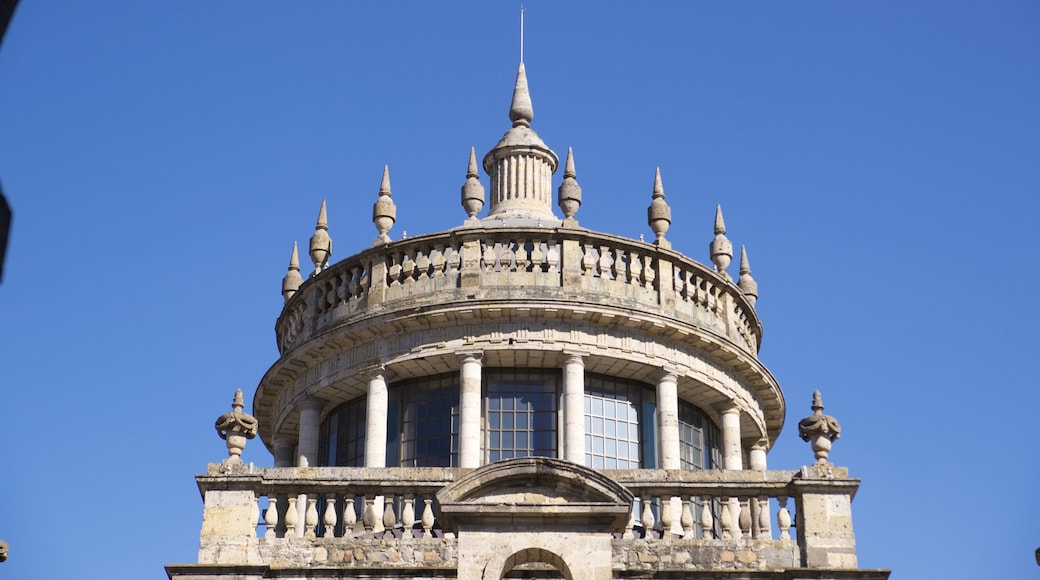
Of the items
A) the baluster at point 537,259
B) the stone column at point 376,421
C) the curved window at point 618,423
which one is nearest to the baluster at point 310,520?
the stone column at point 376,421

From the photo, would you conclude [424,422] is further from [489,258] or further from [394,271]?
[489,258]

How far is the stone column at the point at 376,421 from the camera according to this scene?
77.5ft

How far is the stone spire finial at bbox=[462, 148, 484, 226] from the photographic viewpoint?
26.8m

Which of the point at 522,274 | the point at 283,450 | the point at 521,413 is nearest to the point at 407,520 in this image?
the point at 521,413

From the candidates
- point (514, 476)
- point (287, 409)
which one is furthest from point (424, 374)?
point (514, 476)

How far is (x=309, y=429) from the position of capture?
2530 centimetres

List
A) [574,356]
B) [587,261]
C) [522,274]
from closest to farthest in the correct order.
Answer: [574,356], [522,274], [587,261]

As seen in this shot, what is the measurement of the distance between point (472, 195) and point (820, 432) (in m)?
10.3

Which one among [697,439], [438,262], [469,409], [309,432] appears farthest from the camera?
[309,432]

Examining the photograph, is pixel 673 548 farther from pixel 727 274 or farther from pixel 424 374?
pixel 727 274

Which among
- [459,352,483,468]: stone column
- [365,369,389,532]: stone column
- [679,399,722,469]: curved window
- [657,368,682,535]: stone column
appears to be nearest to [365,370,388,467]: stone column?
[365,369,389,532]: stone column

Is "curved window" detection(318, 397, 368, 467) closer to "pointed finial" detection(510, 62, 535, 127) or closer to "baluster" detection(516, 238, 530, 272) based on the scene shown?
"baluster" detection(516, 238, 530, 272)

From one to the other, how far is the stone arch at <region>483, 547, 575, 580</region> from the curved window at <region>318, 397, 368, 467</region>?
792 cm

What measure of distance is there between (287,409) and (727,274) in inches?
328
